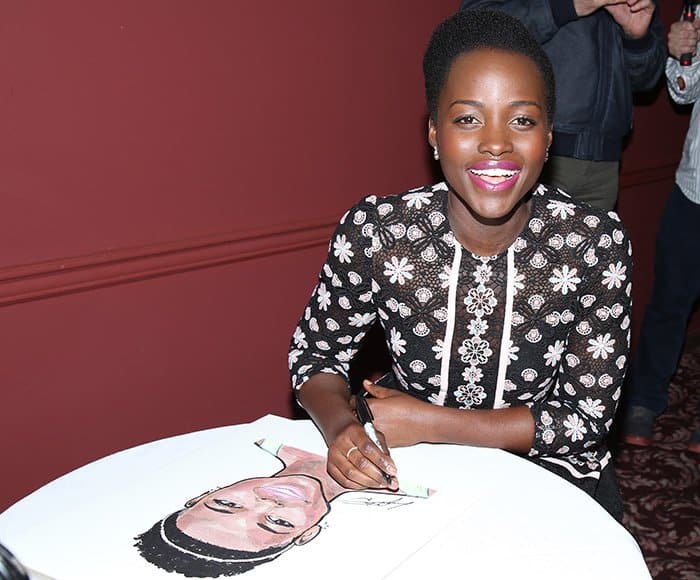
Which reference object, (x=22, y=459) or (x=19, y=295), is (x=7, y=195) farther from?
(x=22, y=459)

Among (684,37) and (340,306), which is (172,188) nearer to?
(340,306)

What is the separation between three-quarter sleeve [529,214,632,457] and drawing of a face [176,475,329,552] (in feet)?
1.47

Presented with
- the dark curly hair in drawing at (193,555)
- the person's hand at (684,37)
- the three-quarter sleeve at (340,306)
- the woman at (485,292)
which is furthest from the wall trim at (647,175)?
the dark curly hair in drawing at (193,555)

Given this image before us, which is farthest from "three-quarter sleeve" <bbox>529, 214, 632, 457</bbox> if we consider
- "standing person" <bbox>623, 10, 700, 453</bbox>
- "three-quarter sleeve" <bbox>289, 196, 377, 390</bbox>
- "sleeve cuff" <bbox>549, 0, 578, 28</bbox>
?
"standing person" <bbox>623, 10, 700, 453</bbox>

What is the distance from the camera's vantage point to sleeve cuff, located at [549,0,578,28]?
86.5 inches

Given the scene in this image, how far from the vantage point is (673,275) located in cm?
302

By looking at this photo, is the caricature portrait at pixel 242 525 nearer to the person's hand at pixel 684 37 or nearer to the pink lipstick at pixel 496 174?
the pink lipstick at pixel 496 174

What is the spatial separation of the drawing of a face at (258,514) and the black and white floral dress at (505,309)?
13.8 inches

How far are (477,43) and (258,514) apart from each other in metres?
0.79

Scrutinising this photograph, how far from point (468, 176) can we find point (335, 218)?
1180 millimetres

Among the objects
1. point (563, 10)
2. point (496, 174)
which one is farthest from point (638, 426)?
point (496, 174)

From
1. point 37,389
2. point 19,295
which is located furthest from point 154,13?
point 37,389

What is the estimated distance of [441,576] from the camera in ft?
3.17

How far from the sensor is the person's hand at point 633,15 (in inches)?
91.2
